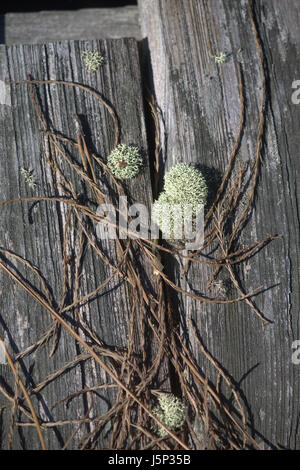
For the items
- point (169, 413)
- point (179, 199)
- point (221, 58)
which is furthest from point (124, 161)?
point (169, 413)

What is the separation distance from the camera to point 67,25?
2.84 metres

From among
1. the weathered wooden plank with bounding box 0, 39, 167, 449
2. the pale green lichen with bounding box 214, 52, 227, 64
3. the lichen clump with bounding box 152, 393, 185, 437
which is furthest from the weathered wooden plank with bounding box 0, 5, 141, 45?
the lichen clump with bounding box 152, 393, 185, 437

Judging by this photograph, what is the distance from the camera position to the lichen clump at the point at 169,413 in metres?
2.37

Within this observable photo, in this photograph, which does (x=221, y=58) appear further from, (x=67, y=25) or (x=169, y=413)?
(x=169, y=413)

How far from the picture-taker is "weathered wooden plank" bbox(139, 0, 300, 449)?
2.49 m

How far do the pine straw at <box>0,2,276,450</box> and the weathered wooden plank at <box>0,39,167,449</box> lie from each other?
15 mm

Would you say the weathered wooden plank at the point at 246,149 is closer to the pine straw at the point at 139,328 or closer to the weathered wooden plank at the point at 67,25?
the pine straw at the point at 139,328

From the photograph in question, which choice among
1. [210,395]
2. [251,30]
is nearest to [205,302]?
[210,395]

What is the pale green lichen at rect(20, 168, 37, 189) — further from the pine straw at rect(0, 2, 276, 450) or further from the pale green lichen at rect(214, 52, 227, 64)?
the pale green lichen at rect(214, 52, 227, 64)

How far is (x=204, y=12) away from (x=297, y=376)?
8.68 ft

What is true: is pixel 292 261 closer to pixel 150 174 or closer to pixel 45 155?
pixel 150 174

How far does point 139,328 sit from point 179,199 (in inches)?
34.9

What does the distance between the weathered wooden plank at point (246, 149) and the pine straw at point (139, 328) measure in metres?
0.06

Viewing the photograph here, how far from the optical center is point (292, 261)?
255 cm
